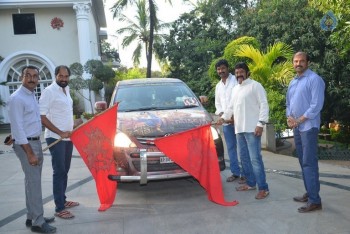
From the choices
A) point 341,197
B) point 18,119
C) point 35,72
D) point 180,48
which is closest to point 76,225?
point 18,119

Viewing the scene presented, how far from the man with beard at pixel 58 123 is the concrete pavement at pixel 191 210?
14.9 inches

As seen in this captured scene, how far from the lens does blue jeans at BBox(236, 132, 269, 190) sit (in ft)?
15.6

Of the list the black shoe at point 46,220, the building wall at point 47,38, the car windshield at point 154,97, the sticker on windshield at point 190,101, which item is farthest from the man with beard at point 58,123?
the building wall at point 47,38

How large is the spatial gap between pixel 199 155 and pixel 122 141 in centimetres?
104

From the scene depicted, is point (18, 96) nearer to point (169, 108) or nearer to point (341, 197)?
point (169, 108)

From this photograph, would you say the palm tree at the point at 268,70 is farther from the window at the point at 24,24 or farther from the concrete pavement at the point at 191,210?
the window at the point at 24,24

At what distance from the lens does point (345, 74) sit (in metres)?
10.3

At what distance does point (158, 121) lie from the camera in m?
5.04

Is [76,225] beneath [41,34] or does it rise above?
beneath

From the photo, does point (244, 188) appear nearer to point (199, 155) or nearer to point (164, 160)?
point (199, 155)

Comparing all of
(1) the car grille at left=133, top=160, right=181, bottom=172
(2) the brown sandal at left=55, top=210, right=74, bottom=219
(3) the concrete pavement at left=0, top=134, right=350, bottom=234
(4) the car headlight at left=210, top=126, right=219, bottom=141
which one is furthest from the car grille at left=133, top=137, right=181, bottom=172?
(2) the brown sandal at left=55, top=210, right=74, bottom=219

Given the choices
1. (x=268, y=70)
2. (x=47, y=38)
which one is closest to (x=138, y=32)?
(x=47, y=38)

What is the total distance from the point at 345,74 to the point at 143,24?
23.6m

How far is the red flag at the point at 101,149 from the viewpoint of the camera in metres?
4.51
